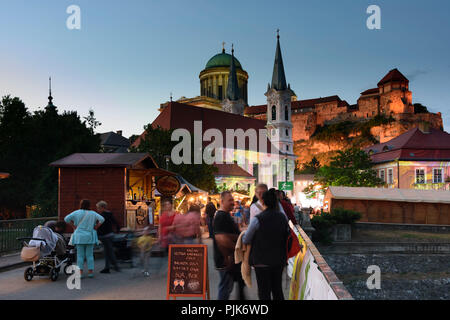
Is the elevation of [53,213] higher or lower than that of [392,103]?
lower

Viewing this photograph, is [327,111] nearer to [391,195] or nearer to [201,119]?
[201,119]

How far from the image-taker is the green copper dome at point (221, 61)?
124062 mm

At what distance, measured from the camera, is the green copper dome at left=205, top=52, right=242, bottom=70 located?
407 feet

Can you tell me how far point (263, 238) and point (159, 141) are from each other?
32.4 metres

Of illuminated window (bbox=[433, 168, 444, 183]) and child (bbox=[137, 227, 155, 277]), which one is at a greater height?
illuminated window (bbox=[433, 168, 444, 183])

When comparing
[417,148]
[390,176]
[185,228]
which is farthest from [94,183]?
[417,148]

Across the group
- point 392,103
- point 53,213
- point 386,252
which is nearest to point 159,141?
point 53,213

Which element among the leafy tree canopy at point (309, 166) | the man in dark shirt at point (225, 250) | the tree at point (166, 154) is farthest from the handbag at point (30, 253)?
the leafy tree canopy at point (309, 166)

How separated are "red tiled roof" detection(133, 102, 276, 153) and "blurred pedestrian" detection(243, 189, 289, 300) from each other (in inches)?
2297

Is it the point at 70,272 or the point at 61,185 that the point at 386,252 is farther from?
the point at 70,272

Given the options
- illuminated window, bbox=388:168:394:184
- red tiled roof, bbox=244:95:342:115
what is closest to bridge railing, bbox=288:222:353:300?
illuminated window, bbox=388:168:394:184

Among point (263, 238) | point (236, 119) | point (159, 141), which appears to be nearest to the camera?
point (263, 238)

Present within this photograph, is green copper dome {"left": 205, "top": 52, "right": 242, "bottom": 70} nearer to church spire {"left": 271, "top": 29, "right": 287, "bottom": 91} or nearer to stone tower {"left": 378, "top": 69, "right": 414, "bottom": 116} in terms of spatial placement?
church spire {"left": 271, "top": 29, "right": 287, "bottom": 91}

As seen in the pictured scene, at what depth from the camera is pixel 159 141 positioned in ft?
124
